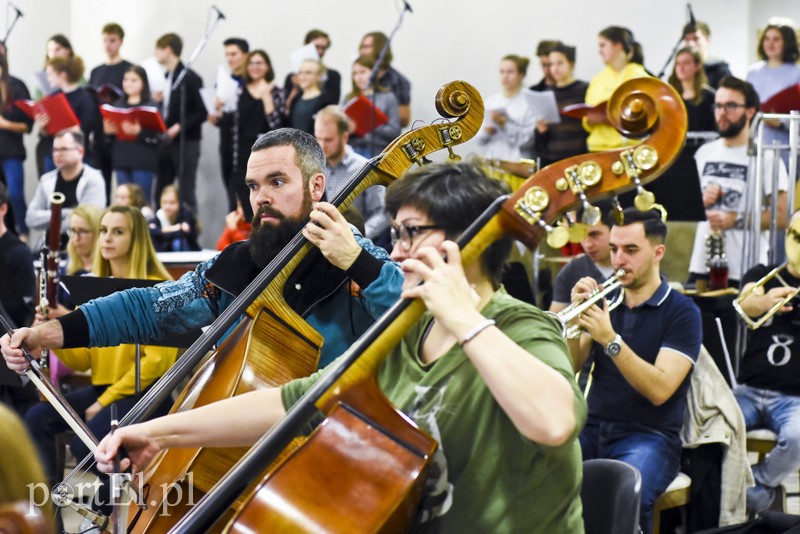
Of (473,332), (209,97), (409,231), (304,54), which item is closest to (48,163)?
(209,97)

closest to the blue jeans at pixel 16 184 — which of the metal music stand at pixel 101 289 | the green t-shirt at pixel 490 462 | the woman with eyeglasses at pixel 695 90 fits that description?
the woman with eyeglasses at pixel 695 90

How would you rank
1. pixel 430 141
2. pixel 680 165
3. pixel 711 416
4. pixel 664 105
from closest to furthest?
1. pixel 664 105
2. pixel 430 141
3. pixel 711 416
4. pixel 680 165

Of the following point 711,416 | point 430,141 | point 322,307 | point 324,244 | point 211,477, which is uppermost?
point 430,141

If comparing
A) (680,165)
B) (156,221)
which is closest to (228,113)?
(156,221)

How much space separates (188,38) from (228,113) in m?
1.98

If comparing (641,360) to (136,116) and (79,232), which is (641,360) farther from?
(136,116)

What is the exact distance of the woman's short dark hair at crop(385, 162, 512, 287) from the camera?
1842mm

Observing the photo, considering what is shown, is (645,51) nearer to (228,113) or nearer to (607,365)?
(228,113)

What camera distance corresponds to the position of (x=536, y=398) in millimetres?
1554

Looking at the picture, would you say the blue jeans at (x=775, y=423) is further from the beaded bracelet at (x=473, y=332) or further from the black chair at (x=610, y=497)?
the beaded bracelet at (x=473, y=332)

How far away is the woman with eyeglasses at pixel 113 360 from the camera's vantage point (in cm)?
420

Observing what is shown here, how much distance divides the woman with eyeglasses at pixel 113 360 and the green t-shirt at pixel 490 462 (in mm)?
2576

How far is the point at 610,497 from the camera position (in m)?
2.30

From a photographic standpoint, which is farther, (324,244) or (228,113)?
(228,113)
